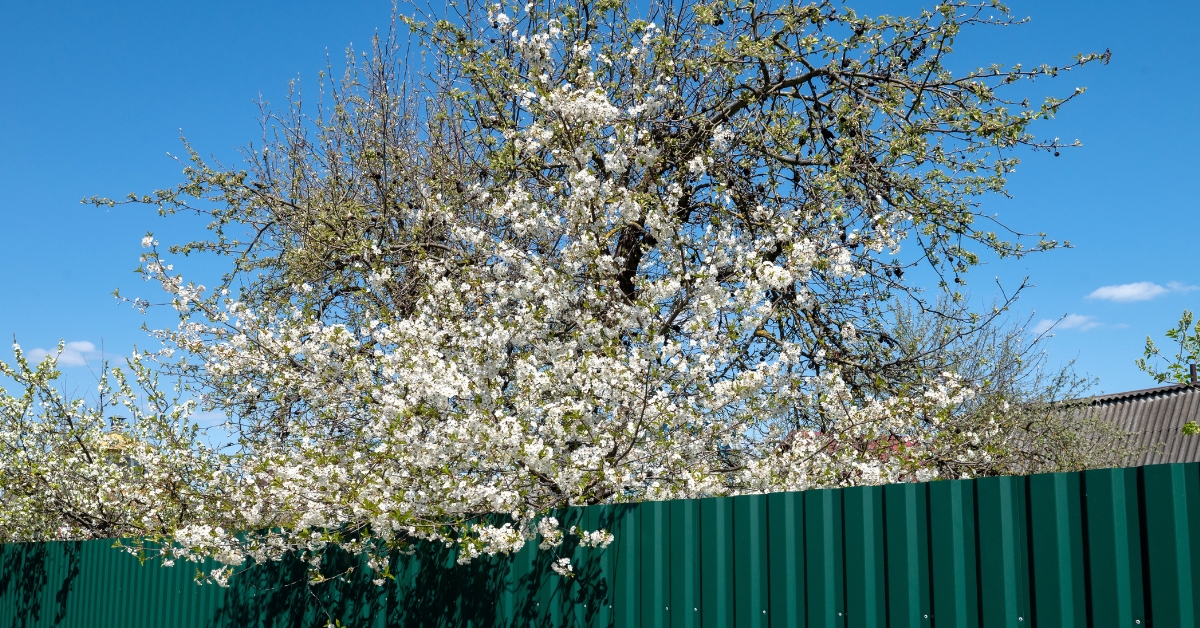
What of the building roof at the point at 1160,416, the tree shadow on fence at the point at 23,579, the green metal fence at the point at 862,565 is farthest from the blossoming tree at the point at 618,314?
the building roof at the point at 1160,416

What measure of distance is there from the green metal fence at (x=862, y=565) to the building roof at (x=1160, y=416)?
15.3m

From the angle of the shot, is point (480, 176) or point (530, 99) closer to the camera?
point (530, 99)

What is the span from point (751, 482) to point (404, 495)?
2063 mm

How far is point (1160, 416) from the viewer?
18.9 meters

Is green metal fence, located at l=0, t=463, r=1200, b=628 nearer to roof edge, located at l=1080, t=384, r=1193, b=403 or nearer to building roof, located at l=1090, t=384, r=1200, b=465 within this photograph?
building roof, located at l=1090, t=384, r=1200, b=465

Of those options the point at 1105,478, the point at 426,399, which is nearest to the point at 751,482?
the point at 426,399

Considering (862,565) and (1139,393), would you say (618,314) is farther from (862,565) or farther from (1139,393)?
(1139,393)

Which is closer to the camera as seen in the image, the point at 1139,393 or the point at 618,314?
the point at 618,314

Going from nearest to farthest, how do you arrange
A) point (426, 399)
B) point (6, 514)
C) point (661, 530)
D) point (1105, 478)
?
point (1105, 478) < point (661, 530) < point (426, 399) < point (6, 514)

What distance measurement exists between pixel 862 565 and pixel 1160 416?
699 inches

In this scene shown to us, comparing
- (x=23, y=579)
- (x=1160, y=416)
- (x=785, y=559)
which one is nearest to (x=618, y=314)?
(x=785, y=559)

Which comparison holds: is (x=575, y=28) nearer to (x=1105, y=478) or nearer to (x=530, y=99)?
(x=530, y=99)

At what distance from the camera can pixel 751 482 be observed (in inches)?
244

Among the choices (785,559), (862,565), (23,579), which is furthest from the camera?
(23,579)
